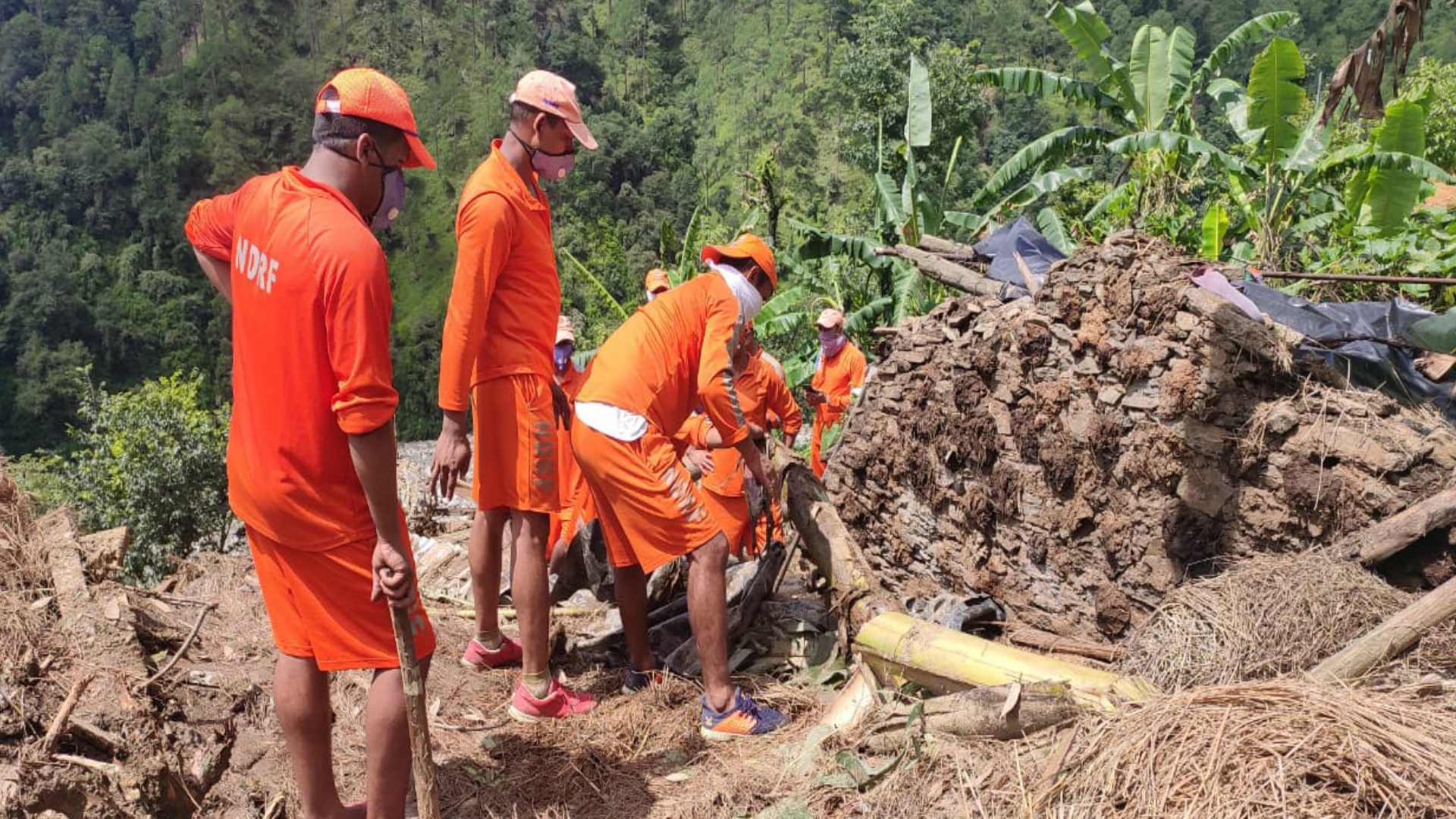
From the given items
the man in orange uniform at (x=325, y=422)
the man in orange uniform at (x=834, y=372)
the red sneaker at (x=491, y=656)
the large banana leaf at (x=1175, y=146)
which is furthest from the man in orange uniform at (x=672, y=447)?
the large banana leaf at (x=1175, y=146)

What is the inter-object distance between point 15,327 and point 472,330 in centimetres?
7046

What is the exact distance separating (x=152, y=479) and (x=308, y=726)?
18.1m

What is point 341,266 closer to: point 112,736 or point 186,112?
point 112,736

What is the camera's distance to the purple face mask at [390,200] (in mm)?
2814

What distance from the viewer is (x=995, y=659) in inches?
146

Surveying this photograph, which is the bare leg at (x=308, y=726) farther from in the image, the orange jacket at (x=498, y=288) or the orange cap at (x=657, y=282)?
the orange cap at (x=657, y=282)

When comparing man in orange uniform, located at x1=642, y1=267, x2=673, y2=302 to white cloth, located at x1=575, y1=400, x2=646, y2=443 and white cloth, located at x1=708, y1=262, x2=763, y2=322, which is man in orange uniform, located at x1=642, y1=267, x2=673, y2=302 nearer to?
white cloth, located at x1=708, y1=262, x2=763, y2=322

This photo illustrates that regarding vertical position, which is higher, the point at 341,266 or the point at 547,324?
the point at 341,266

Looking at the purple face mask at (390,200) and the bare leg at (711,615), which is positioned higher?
the purple face mask at (390,200)

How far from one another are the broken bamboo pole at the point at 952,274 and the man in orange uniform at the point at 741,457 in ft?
4.17

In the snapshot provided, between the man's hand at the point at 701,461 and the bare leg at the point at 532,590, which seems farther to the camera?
the man's hand at the point at 701,461

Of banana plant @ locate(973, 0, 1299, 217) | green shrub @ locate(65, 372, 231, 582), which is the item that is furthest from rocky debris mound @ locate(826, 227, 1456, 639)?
green shrub @ locate(65, 372, 231, 582)

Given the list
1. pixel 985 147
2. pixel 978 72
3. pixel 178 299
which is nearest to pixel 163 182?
pixel 178 299

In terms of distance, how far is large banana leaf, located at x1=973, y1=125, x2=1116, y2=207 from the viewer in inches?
440
